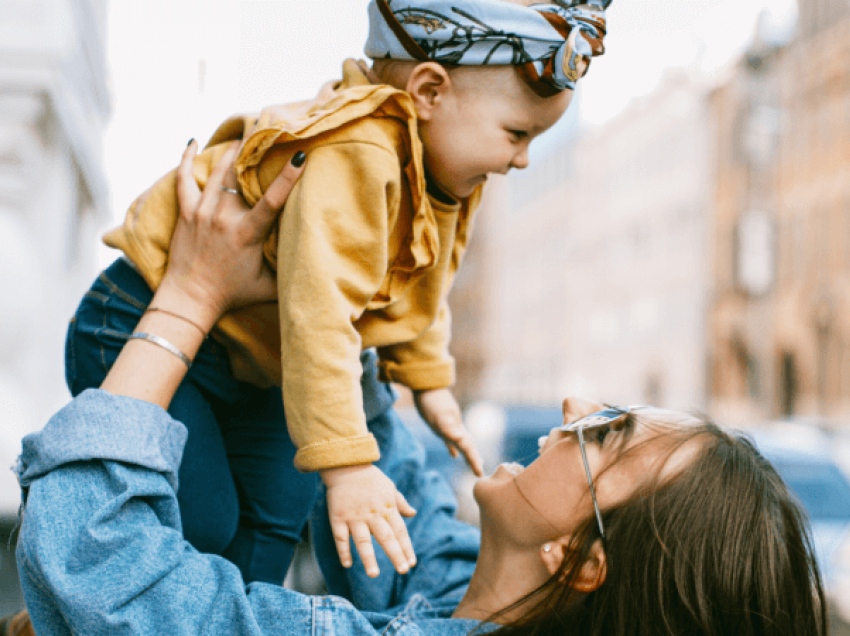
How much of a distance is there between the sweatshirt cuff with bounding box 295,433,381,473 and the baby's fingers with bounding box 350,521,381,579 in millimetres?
83

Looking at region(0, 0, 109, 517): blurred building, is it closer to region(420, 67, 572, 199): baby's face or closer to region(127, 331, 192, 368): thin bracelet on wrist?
region(127, 331, 192, 368): thin bracelet on wrist

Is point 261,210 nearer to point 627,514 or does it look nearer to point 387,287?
point 387,287

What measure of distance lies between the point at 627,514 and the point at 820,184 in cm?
2293

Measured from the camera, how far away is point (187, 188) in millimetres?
1245

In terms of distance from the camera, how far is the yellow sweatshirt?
3.64 ft

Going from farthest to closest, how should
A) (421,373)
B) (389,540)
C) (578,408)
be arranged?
1. (421,373)
2. (578,408)
3. (389,540)

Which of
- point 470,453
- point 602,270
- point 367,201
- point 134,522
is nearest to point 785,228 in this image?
point 602,270

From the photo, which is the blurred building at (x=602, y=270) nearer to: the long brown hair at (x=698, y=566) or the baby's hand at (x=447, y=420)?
the baby's hand at (x=447, y=420)

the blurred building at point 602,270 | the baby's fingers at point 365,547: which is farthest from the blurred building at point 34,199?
the blurred building at point 602,270

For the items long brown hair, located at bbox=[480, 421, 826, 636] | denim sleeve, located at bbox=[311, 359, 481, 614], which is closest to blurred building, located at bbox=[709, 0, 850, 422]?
denim sleeve, located at bbox=[311, 359, 481, 614]

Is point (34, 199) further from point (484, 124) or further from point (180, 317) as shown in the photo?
point (484, 124)

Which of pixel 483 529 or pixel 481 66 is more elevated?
pixel 481 66

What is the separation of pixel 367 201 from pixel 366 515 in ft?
1.42

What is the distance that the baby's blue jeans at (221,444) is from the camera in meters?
1.25
